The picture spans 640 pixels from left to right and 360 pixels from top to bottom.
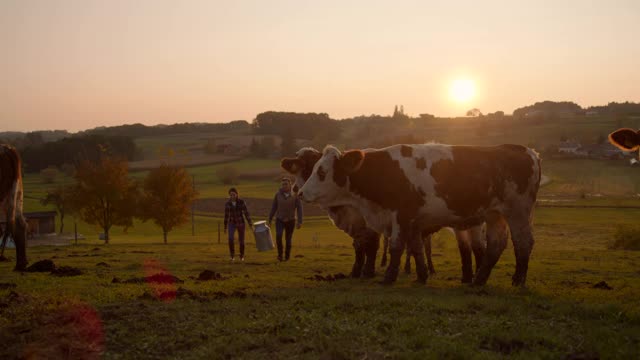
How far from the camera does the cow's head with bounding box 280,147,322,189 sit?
1634 cm

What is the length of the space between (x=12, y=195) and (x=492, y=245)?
10.4 metres

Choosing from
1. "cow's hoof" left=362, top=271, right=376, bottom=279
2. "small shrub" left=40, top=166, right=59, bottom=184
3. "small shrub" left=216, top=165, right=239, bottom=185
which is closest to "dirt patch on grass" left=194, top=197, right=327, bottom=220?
"small shrub" left=216, top=165, right=239, bottom=185

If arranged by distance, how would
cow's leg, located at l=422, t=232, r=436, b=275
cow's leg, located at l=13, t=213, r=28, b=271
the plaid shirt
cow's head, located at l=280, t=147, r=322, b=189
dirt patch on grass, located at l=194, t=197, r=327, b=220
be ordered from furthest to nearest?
dirt patch on grass, located at l=194, t=197, r=327, b=220 → the plaid shirt → cow's head, located at l=280, t=147, r=322, b=189 → cow's leg, located at l=422, t=232, r=436, b=275 → cow's leg, located at l=13, t=213, r=28, b=271

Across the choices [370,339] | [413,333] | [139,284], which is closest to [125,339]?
[370,339]

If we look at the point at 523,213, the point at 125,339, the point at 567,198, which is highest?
the point at 523,213

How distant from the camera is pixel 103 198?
156 ft

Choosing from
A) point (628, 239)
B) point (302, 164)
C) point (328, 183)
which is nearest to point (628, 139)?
point (328, 183)

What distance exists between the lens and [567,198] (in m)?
78.2

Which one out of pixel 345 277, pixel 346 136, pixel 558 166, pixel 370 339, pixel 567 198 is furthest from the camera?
pixel 346 136

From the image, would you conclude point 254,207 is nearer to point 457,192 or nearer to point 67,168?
point 67,168

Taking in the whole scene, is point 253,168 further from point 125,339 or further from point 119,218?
point 125,339

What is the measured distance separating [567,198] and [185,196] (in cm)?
4910

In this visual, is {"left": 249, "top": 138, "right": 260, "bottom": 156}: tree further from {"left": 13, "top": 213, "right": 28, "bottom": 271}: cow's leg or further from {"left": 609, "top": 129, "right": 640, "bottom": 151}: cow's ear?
{"left": 609, "top": 129, "right": 640, "bottom": 151}: cow's ear

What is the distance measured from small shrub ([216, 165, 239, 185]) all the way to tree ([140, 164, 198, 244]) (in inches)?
2161
